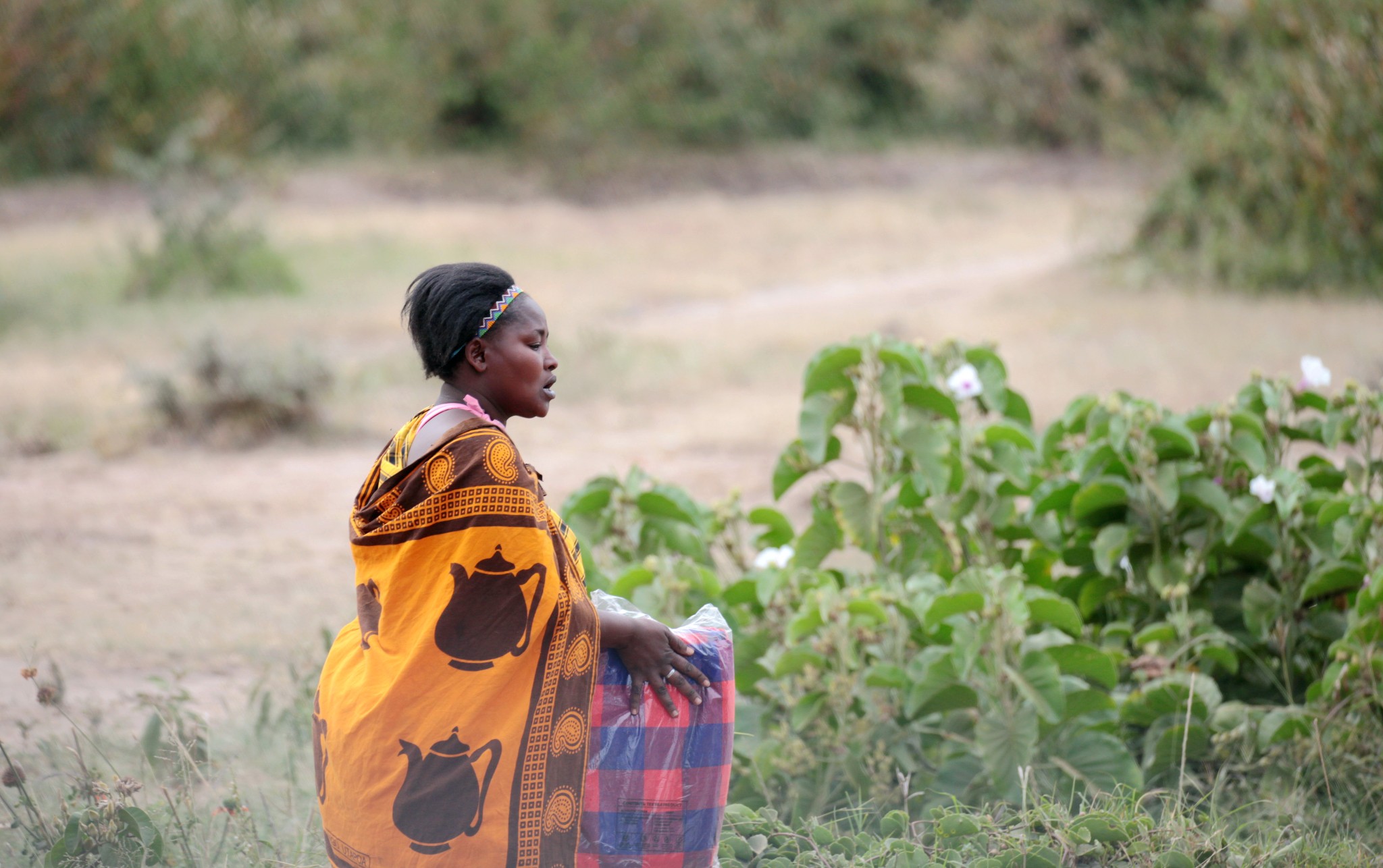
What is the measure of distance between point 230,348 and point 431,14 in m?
12.8

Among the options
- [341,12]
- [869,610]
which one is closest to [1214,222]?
[869,610]

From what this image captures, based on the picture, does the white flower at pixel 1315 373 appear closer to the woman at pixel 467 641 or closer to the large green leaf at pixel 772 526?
the large green leaf at pixel 772 526

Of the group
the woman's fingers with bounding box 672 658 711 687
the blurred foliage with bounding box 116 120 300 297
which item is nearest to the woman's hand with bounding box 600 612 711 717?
the woman's fingers with bounding box 672 658 711 687

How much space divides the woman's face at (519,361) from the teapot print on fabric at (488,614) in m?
0.25

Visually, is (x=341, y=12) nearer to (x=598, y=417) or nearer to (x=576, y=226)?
(x=576, y=226)

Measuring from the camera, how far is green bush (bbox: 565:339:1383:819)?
288cm

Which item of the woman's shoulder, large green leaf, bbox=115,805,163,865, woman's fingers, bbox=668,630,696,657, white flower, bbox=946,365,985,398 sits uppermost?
the woman's shoulder

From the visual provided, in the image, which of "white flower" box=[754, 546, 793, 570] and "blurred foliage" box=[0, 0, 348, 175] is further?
"blurred foliage" box=[0, 0, 348, 175]

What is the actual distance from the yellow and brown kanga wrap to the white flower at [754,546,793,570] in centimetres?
121

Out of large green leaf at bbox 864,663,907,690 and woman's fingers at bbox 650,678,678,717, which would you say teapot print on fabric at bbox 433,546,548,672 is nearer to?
woman's fingers at bbox 650,678,678,717

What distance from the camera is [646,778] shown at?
200 cm

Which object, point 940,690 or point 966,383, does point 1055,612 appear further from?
point 966,383

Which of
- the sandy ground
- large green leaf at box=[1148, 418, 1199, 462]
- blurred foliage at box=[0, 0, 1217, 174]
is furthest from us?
blurred foliage at box=[0, 0, 1217, 174]

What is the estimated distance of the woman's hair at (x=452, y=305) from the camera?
6.33 feet
